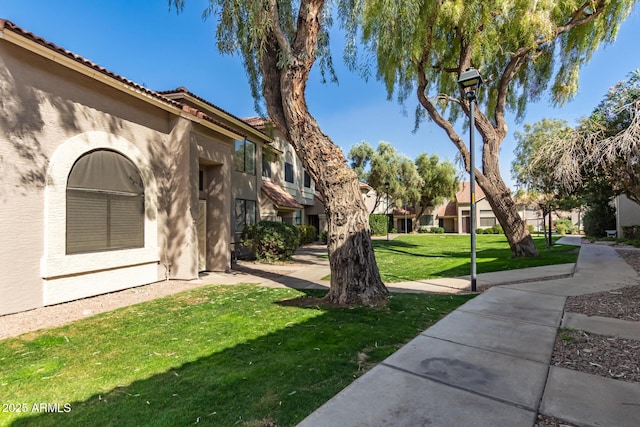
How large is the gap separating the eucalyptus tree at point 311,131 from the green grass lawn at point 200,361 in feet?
2.41

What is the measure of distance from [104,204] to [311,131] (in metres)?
5.29

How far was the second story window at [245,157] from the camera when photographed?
49.2ft

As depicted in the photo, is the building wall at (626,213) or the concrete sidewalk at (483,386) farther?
the building wall at (626,213)

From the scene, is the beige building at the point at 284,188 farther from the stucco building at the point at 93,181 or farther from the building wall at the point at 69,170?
the building wall at the point at 69,170

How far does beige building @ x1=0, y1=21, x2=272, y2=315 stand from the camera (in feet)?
20.0

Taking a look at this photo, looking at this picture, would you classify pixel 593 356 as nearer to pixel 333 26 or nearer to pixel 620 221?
pixel 333 26

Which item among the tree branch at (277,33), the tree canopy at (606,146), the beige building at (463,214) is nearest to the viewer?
the tree branch at (277,33)

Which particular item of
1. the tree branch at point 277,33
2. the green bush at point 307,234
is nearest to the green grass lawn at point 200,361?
the tree branch at point 277,33

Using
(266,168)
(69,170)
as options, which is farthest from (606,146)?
(266,168)

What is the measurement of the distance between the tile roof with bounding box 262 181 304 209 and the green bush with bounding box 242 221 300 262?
3.79 metres

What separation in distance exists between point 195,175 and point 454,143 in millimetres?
9922

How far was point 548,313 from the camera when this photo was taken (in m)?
5.39

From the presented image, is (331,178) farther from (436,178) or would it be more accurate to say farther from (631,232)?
(436,178)

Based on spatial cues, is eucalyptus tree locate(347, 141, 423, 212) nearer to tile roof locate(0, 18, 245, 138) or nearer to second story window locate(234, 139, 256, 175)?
second story window locate(234, 139, 256, 175)
